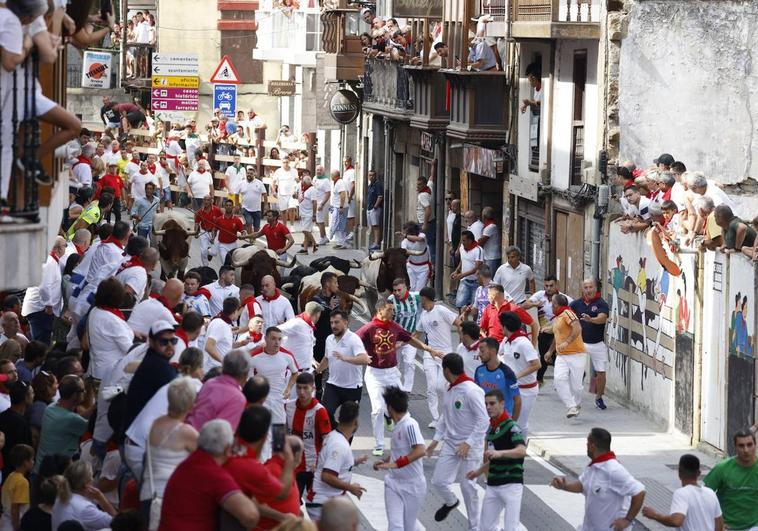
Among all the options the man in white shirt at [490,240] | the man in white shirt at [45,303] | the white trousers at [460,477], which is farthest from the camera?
the man in white shirt at [490,240]

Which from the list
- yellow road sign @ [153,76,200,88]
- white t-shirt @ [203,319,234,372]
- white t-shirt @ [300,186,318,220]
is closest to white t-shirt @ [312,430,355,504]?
white t-shirt @ [203,319,234,372]

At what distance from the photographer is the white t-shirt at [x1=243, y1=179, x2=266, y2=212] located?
124 feet

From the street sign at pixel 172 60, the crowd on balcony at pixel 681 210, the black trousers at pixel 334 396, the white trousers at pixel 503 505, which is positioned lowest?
the white trousers at pixel 503 505

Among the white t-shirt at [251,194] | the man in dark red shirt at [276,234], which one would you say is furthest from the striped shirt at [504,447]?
the white t-shirt at [251,194]

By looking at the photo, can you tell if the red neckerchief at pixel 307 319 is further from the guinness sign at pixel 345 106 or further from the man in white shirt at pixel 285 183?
the man in white shirt at pixel 285 183

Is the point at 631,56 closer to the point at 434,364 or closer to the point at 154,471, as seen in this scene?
the point at 434,364

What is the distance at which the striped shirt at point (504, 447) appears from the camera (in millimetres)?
14297

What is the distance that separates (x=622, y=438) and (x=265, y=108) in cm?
4178

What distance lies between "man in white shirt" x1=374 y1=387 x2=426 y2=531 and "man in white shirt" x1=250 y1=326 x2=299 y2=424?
210cm

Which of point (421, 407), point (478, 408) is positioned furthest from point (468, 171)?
point (478, 408)

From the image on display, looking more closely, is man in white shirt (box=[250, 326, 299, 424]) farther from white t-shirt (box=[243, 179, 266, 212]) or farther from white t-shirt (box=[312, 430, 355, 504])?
white t-shirt (box=[243, 179, 266, 212])

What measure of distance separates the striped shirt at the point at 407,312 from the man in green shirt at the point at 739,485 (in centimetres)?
778

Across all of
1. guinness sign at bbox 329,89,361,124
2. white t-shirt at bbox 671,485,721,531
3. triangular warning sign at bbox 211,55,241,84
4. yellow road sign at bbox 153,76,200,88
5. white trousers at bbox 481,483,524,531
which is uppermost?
triangular warning sign at bbox 211,55,241,84

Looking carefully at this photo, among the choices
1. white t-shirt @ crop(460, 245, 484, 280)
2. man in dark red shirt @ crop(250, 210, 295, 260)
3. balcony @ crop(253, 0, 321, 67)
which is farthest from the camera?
balcony @ crop(253, 0, 321, 67)
